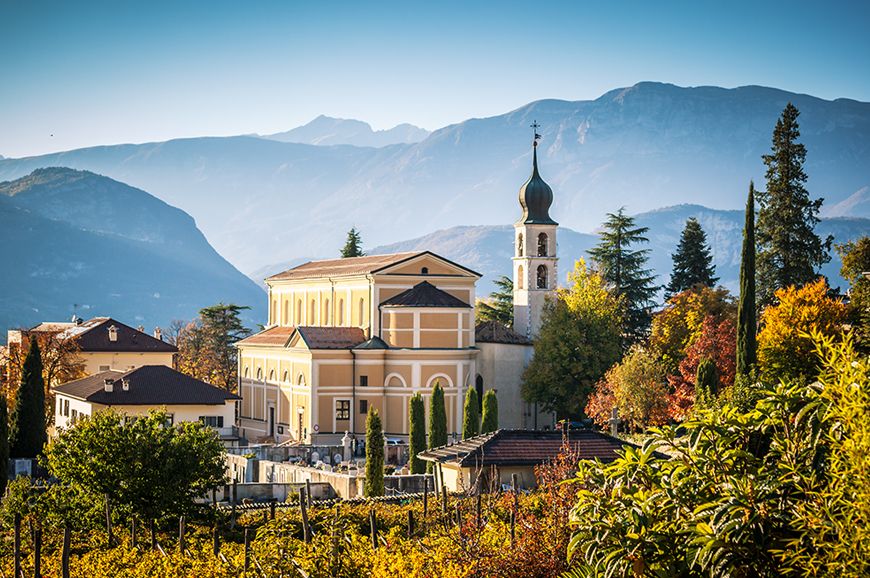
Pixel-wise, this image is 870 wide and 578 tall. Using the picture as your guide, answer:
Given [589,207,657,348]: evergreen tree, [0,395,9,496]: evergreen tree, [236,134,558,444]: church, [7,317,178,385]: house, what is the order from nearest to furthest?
[0,395,9,496]: evergreen tree
[236,134,558,444]: church
[589,207,657,348]: evergreen tree
[7,317,178,385]: house

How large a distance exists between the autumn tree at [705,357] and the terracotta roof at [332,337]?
16.0m

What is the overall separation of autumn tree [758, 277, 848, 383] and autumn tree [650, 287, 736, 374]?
339 inches

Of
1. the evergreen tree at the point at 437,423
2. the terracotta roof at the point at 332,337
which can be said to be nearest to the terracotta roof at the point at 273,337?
the terracotta roof at the point at 332,337

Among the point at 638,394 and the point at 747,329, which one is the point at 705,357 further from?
the point at 747,329

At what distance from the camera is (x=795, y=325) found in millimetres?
51719

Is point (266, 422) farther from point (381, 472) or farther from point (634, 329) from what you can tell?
point (381, 472)

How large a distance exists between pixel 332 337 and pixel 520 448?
29.2m

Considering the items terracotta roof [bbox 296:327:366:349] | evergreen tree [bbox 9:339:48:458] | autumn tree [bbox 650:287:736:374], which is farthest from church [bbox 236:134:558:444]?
evergreen tree [bbox 9:339:48:458]

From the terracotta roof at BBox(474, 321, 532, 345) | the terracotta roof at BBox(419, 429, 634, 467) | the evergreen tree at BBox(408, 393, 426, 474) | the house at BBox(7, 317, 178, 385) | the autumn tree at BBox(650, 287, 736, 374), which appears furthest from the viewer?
the house at BBox(7, 317, 178, 385)

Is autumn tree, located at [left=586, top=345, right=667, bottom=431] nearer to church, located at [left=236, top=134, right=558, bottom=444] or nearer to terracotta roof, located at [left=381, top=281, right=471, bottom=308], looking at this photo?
church, located at [left=236, top=134, right=558, bottom=444]

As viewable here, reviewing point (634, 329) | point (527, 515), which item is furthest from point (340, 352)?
point (527, 515)

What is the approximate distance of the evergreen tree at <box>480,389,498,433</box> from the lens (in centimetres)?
5709

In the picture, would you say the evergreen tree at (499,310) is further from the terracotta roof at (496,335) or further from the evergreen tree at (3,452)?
the evergreen tree at (3,452)

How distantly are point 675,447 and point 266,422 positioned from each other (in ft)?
192
